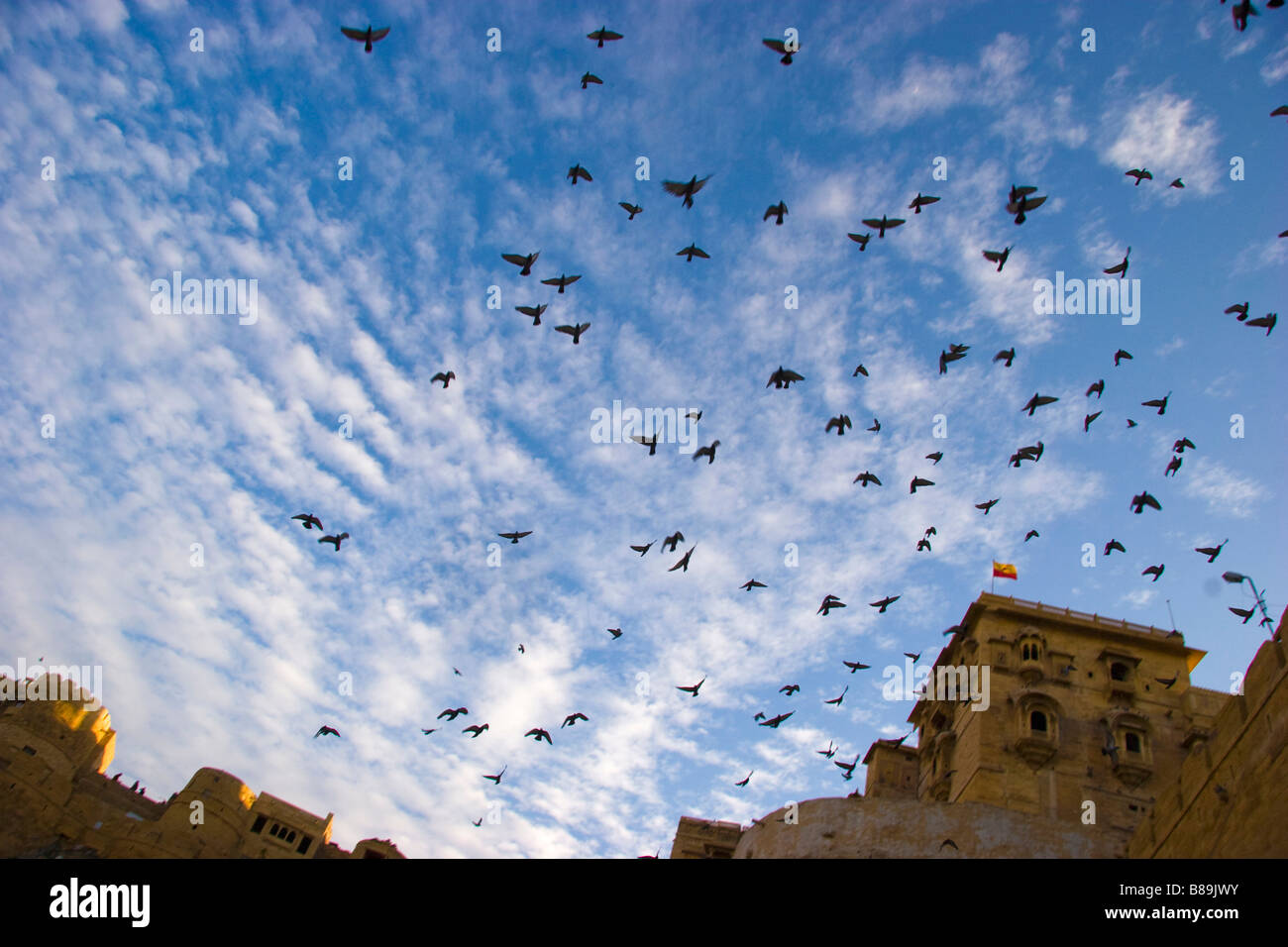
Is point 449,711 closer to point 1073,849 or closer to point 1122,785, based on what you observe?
point 1073,849

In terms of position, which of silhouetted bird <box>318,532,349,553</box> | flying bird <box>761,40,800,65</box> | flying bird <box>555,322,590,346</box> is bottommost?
silhouetted bird <box>318,532,349,553</box>

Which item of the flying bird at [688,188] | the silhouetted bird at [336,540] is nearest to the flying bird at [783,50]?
the flying bird at [688,188]

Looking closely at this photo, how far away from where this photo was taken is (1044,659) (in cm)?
3741

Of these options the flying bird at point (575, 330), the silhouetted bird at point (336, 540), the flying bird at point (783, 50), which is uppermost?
the flying bird at point (783, 50)

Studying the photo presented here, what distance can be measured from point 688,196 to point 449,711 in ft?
59.0

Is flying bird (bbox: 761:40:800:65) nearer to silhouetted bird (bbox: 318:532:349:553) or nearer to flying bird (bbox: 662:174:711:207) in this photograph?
flying bird (bbox: 662:174:711:207)

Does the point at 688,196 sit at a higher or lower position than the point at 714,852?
higher

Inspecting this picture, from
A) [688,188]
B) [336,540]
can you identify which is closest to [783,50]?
[688,188]

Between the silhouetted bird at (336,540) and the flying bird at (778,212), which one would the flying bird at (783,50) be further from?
the silhouetted bird at (336,540)

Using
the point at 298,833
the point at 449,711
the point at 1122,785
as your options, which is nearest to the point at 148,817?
the point at 298,833

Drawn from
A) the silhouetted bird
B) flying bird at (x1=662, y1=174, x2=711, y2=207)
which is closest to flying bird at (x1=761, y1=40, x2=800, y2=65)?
flying bird at (x1=662, y1=174, x2=711, y2=207)

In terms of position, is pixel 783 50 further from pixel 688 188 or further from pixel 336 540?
pixel 336 540

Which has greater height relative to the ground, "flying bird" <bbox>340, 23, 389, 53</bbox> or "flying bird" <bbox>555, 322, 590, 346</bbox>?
"flying bird" <bbox>340, 23, 389, 53</bbox>
